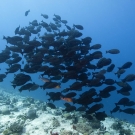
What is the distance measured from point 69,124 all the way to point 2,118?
4.96 m

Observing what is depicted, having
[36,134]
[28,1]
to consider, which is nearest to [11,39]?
[36,134]

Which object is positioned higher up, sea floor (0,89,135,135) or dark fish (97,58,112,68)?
dark fish (97,58,112,68)

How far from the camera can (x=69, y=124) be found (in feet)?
38.0

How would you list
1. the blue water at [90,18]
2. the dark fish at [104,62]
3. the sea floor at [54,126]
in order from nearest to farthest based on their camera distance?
1. the dark fish at [104,62]
2. the sea floor at [54,126]
3. the blue water at [90,18]

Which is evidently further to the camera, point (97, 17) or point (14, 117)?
point (97, 17)

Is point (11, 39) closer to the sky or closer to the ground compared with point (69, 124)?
closer to the sky

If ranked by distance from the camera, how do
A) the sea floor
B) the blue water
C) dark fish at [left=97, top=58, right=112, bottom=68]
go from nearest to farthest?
dark fish at [left=97, top=58, right=112, bottom=68], the sea floor, the blue water

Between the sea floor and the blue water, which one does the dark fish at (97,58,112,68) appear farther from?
the blue water

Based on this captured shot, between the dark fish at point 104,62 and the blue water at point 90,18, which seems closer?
the dark fish at point 104,62

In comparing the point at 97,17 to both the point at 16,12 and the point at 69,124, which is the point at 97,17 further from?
the point at 69,124

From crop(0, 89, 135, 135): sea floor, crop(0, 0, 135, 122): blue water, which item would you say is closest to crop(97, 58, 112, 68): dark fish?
crop(0, 89, 135, 135): sea floor

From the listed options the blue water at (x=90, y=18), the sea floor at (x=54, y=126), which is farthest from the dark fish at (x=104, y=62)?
the blue water at (x=90, y=18)

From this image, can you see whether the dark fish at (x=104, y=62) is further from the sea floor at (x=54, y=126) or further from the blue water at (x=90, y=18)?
the blue water at (x=90, y=18)

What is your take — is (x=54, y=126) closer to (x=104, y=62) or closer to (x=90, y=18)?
(x=104, y=62)
